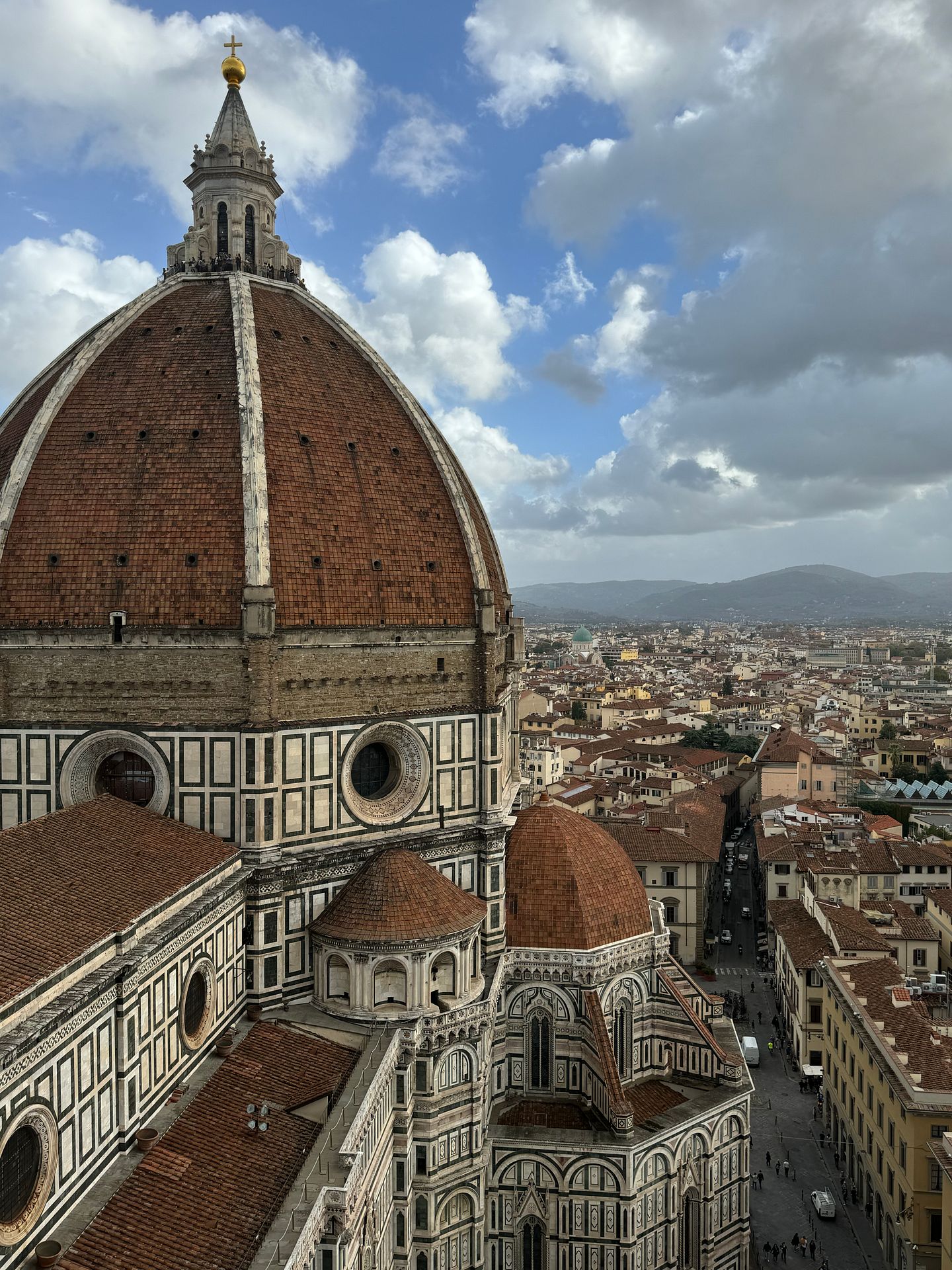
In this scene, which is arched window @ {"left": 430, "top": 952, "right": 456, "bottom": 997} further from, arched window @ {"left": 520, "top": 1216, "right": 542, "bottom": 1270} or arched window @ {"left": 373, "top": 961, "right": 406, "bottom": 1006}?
arched window @ {"left": 520, "top": 1216, "right": 542, "bottom": 1270}

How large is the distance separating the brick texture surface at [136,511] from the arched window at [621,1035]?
43.4ft

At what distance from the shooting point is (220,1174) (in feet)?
48.1

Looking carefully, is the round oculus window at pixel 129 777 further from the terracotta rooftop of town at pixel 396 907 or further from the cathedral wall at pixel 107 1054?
the terracotta rooftop of town at pixel 396 907

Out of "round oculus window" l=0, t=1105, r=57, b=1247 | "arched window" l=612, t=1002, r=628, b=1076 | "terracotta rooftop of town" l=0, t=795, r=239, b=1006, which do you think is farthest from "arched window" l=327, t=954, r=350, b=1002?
"round oculus window" l=0, t=1105, r=57, b=1247

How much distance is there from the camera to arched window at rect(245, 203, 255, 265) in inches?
1030

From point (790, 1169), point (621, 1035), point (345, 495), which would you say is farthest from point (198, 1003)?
point (790, 1169)

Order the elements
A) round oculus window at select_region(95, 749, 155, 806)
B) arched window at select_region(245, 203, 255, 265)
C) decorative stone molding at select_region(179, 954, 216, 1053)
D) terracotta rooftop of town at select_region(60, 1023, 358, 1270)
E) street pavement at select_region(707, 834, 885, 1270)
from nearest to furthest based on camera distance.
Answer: terracotta rooftop of town at select_region(60, 1023, 358, 1270), decorative stone molding at select_region(179, 954, 216, 1053), round oculus window at select_region(95, 749, 155, 806), arched window at select_region(245, 203, 255, 265), street pavement at select_region(707, 834, 885, 1270)

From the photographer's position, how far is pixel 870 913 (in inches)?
1644

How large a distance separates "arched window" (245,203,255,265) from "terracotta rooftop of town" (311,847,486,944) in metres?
15.8

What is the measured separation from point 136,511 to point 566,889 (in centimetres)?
1323

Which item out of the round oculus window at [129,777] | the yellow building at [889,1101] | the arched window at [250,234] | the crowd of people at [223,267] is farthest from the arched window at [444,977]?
the arched window at [250,234]

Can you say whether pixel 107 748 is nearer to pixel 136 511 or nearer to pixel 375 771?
pixel 136 511

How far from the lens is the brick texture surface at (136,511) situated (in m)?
20.1

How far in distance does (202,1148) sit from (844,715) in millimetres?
99167
